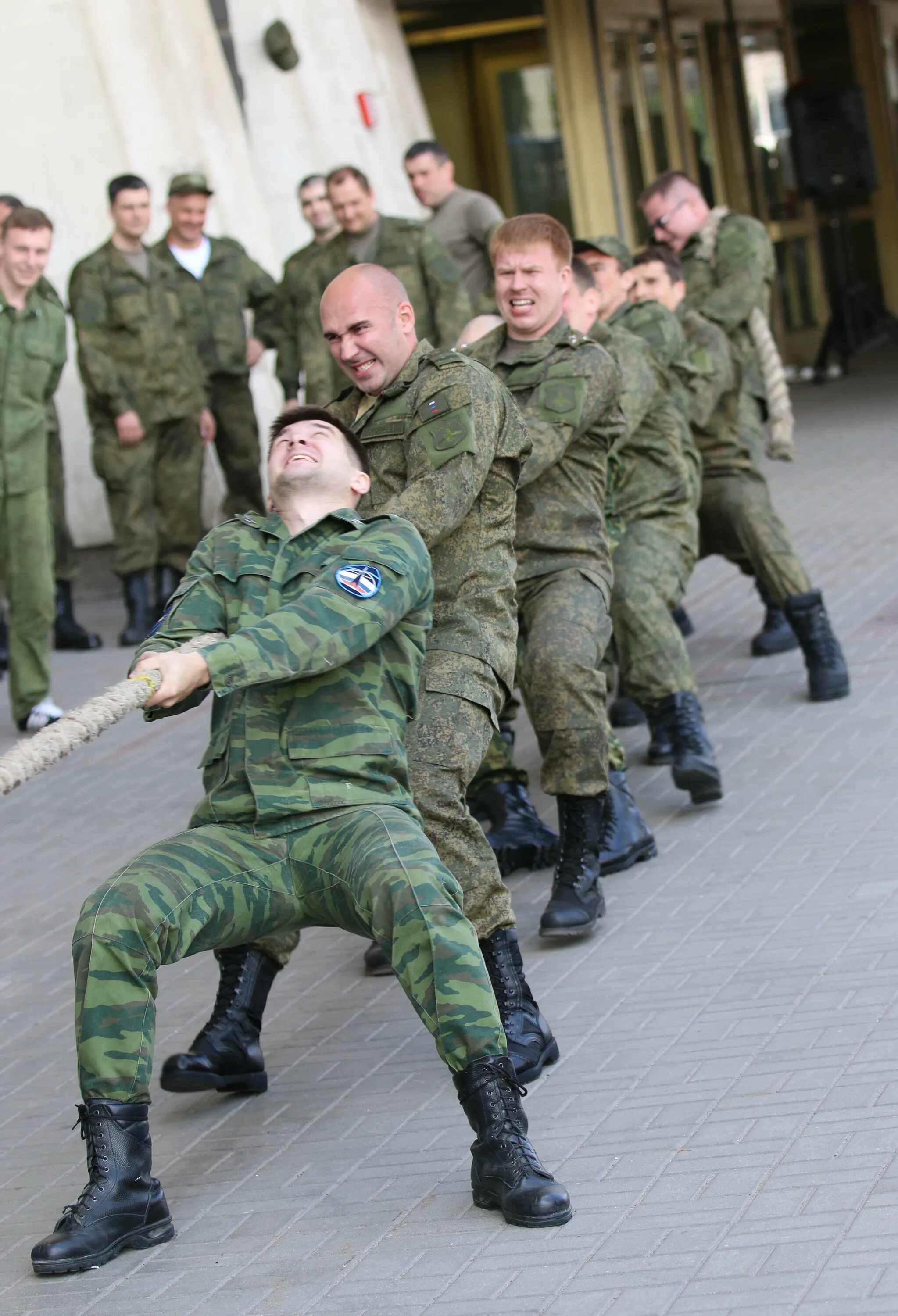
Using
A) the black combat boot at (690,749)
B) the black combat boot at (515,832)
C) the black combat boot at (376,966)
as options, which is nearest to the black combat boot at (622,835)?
the black combat boot at (515,832)

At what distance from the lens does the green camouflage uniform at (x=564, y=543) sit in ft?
17.1

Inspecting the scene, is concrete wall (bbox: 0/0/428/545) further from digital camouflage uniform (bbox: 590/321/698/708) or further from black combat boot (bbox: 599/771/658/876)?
black combat boot (bbox: 599/771/658/876)

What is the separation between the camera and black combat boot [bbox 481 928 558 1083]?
13.8 feet

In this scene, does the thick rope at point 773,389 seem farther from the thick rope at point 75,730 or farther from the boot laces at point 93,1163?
the boot laces at point 93,1163

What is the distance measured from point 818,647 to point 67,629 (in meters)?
4.58

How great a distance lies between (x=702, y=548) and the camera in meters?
7.83

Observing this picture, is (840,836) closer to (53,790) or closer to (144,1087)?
(144,1087)

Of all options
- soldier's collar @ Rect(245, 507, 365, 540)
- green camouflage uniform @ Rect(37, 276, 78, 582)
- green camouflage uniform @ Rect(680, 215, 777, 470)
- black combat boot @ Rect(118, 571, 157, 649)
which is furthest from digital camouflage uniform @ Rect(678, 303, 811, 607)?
green camouflage uniform @ Rect(37, 276, 78, 582)

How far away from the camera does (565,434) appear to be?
531cm

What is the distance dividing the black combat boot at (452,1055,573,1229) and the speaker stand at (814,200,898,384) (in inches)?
636

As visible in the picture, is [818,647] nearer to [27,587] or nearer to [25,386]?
[27,587]

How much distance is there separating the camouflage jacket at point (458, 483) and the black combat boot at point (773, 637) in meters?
3.59

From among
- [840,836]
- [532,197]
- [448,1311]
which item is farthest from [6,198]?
[532,197]

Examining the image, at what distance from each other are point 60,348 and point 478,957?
5367 mm
